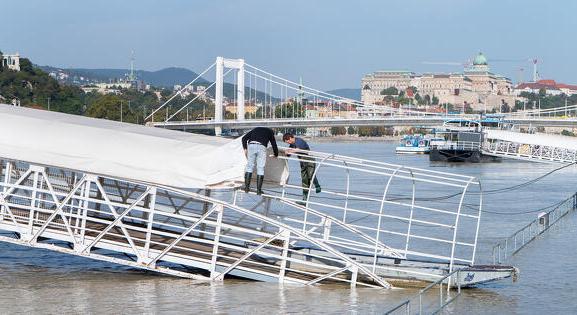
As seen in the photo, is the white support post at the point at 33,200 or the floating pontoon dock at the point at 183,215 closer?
the floating pontoon dock at the point at 183,215

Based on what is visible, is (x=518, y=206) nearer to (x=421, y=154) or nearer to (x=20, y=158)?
(x=20, y=158)

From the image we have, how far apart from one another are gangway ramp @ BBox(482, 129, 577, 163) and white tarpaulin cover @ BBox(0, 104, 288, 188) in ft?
176

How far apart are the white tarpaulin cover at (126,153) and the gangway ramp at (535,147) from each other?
53640mm

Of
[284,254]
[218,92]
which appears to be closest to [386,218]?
[284,254]

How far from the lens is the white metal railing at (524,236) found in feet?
79.5

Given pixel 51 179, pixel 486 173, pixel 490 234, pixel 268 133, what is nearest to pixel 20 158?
pixel 51 179

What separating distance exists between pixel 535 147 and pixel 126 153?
231 feet

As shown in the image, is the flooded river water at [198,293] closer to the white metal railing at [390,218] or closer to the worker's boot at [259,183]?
the white metal railing at [390,218]

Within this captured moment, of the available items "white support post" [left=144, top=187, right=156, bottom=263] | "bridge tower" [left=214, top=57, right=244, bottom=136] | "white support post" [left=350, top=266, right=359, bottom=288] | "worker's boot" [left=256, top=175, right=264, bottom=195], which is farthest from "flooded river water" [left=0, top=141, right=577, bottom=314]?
"bridge tower" [left=214, top=57, right=244, bottom=136]

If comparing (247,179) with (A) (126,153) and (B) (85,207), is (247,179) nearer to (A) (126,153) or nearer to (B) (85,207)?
(A) (126,153)

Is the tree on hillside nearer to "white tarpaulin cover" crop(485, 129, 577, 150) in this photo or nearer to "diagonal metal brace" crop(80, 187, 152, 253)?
"white tarpaulin cover" crop(485, 129, 577, 150)

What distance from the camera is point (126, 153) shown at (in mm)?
17672

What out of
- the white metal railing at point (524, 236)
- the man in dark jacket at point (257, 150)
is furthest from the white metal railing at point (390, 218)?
the white metal railing at point (524, 236)

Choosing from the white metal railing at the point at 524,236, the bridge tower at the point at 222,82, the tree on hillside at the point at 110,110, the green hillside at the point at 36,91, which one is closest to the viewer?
the white metal railing at the point at 524,236
